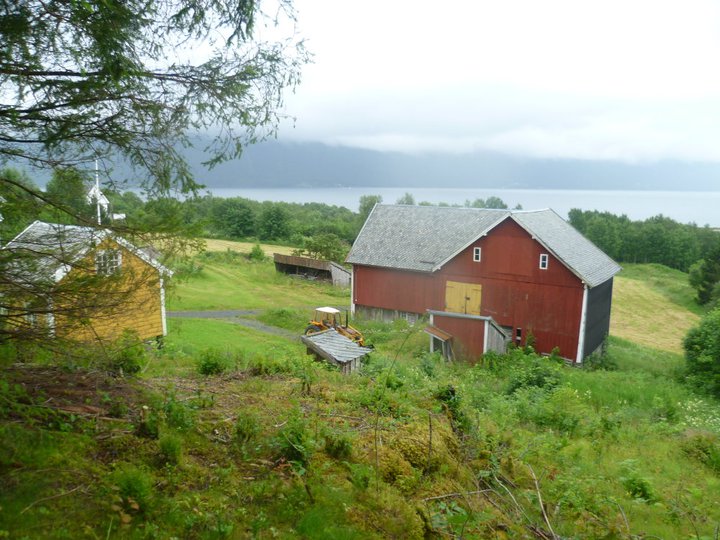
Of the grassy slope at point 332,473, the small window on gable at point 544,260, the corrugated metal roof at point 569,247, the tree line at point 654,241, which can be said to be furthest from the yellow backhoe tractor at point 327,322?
the tree line at point 654,241

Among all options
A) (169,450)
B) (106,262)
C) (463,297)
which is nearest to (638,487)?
(169,450)

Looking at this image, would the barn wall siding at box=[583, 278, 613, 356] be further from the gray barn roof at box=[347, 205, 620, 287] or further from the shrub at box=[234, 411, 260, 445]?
the shrub at box=[234, 411, 260, 445]

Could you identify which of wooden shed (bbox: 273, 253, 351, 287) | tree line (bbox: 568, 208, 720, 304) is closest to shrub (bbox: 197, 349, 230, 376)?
wooden shed (bbox: 273, 253, 351, 287)

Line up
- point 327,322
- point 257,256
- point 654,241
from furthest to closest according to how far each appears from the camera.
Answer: point 654,241 → point 257,256 → point 327,322

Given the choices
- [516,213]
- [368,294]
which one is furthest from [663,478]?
[368,294]

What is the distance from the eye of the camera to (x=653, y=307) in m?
47.8

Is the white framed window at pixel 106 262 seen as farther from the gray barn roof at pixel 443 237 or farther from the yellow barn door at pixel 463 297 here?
the yellow barn door at pixel 463 297

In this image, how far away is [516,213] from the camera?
2411 centimetres

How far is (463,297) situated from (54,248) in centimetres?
2263

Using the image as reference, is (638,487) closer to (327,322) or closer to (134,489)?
(134,489)

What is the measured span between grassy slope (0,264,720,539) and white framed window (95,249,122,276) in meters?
1.62

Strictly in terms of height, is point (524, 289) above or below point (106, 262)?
below

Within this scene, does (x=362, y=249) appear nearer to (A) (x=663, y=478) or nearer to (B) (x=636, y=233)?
(A) (x=663, y=478)

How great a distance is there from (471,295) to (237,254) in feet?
101
